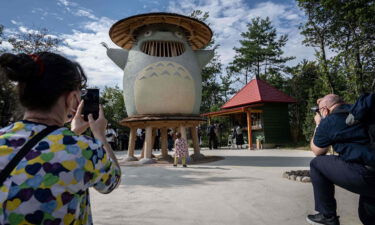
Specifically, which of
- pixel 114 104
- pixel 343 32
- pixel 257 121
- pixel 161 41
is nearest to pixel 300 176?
pixel 161 41

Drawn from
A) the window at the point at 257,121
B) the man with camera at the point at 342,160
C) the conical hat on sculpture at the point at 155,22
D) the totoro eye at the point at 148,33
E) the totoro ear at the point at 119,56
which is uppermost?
the conical hat on sculpture at the point at 155,22

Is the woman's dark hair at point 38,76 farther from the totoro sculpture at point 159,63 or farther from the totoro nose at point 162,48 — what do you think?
the totoro nose at point 162,48

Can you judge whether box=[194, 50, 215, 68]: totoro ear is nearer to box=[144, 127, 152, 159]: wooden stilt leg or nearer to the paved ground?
box=[144, 127, 152, 159]: wooden stilt leg

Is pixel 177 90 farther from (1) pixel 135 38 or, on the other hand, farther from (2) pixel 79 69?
(2) pixel 79 69

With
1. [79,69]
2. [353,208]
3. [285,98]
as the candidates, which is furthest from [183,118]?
[285,98]

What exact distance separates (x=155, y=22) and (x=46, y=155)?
8.20m

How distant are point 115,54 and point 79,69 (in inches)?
332

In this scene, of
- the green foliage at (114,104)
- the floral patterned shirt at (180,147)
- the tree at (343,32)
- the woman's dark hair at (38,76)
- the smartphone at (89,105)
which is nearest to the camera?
the woman's dark hair at (38,76)

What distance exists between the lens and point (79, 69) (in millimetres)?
1493

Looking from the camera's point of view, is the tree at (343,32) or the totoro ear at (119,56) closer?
the totoro ear at (119,56)

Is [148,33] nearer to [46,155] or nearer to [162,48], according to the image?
[162,48]

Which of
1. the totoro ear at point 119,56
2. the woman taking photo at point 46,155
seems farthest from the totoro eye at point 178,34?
the woman taking photo at point 46,155

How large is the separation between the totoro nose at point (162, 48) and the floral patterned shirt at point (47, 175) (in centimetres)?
783

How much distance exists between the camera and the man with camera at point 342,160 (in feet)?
7.14
